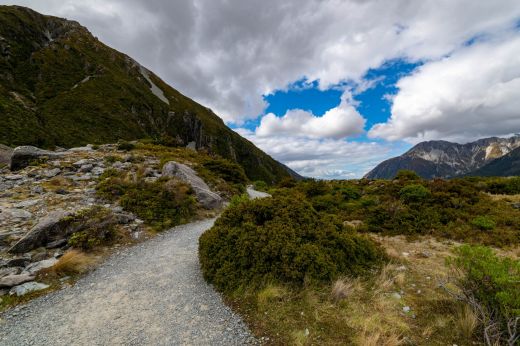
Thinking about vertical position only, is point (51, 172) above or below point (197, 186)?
above

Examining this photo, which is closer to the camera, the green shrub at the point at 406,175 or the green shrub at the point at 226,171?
the green shrub at the point at 406,175

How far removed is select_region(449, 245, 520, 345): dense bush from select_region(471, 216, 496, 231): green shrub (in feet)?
26.3

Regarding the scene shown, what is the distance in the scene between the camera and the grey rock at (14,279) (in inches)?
252

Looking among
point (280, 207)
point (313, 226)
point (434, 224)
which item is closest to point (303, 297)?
point (313, 226)

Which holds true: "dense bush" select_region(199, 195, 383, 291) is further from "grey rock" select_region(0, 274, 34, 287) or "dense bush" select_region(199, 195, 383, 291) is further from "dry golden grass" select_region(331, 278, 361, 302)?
"grey rock" select_region(0, 274, 34, 287)

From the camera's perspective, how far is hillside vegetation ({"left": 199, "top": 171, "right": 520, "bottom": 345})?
15.0ft

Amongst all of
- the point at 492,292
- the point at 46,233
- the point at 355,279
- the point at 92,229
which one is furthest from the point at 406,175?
the point at 46,233

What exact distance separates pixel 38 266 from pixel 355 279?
362 inches

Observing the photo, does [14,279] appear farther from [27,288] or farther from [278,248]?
[278,248]

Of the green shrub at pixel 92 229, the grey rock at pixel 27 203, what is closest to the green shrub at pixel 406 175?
the green shrub at pixel 92 229

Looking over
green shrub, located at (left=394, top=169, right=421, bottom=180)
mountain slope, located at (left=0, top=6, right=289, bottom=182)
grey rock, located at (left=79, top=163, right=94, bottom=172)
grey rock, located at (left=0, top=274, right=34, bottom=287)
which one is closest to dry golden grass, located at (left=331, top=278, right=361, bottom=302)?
grey rock, located at (left=0, top=274, right=34, bottom=287)

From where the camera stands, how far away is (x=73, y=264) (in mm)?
7496

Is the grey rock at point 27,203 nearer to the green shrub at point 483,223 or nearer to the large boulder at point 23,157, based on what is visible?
the large boulder at point 23,157

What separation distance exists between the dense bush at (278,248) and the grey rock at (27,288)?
4260mm
